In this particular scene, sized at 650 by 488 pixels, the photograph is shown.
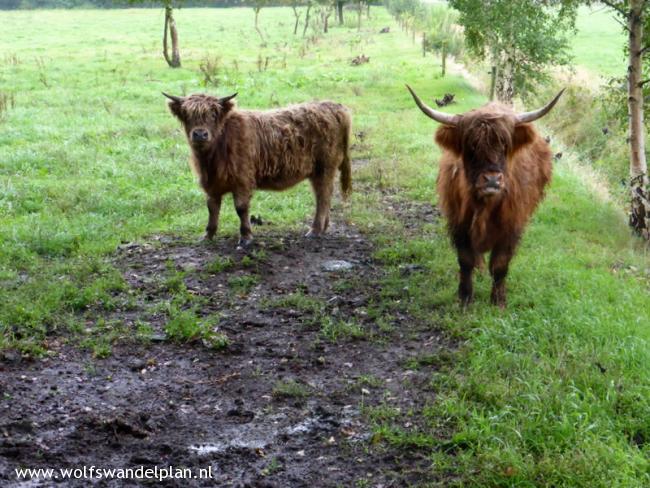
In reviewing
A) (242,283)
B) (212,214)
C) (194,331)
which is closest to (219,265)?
(242,283)

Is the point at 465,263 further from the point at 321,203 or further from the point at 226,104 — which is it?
the point at 226,104

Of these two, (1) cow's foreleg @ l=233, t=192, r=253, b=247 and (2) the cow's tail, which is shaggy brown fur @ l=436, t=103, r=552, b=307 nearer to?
(1) cow's foreleg @ l=233, t=192, r=253, b=247

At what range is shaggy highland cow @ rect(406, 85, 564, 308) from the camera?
5109 mm

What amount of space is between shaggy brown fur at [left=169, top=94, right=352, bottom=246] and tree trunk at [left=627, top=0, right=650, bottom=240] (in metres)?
3.41

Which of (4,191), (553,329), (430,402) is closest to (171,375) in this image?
(430,402)

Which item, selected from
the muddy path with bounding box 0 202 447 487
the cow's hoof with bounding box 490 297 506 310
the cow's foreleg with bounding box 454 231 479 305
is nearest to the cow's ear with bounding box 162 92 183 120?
the muddy path with bounding box 0 202 447 487

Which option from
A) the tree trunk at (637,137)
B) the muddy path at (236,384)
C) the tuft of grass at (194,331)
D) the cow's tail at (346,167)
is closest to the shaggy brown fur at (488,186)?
the muddy path at (236,384)

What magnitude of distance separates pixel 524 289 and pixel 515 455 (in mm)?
2632

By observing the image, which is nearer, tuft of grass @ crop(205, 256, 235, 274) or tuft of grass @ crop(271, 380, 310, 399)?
tuft of grass @ crop(271, 380, 310, 399)

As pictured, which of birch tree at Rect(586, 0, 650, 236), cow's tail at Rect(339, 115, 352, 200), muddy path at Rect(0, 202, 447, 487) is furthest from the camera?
birch tree at Rect(586, 0, 650, 236)

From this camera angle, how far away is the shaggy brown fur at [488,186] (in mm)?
5109

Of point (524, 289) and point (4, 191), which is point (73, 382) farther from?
point (4, 191)

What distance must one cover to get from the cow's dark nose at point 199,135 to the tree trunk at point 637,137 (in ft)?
16.5

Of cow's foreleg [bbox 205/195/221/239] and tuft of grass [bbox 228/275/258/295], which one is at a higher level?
cow's foreleg [bbox 205/195/221/239]
